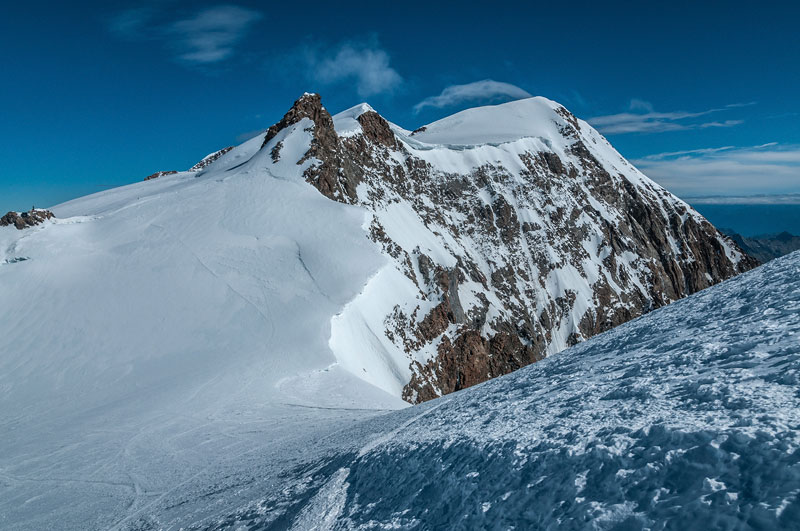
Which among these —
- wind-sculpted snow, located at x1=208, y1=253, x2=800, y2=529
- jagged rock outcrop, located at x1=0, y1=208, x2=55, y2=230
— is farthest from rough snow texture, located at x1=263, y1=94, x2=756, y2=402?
jagged rock outcrop, located at x1=0, y1=208, x2=55, y2=230

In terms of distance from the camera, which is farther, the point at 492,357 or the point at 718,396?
the point at 492,357

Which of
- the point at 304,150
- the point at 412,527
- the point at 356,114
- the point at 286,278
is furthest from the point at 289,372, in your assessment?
the point at 356,114

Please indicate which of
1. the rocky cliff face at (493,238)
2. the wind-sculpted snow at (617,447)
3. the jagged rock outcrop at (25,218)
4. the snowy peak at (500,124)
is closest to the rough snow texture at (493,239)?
the rocky cliff face at (493,238)

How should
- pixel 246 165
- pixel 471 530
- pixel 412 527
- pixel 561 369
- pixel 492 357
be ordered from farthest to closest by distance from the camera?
pixel 246 165 → pixel 492 357 → pixel 561 369 → pixel 412 527 → pixel 471 530

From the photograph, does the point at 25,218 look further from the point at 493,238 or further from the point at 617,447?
the point at 493,238

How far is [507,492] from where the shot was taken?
5.43 meters

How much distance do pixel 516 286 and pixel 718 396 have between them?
52.1 m

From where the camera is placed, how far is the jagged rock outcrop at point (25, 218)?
3361 centimetres

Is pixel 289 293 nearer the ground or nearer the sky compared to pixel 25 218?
nearer the ground

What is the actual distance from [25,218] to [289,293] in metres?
21.5

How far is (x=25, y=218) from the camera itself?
111 feet

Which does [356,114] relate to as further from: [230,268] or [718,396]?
[718,396]

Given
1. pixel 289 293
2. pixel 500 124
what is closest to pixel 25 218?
pixel 289 293

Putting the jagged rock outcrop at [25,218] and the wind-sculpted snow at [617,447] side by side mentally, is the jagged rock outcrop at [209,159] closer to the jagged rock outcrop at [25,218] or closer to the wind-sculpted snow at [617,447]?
the jagged rock outcrop at [25,218]
